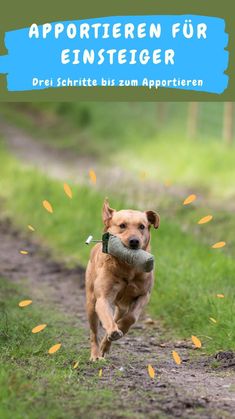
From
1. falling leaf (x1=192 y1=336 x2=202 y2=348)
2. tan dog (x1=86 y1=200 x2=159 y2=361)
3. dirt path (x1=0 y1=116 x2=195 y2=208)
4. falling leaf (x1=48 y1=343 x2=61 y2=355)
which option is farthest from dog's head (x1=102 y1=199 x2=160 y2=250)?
dirt path (x1=0 y1=116 x2=195 y2=208)

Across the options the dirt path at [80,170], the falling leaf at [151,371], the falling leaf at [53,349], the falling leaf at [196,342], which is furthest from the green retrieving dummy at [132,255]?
the dirt path at [80,170]

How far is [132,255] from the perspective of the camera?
6395 mm

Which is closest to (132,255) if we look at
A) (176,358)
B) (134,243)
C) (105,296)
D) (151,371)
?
(134,243)

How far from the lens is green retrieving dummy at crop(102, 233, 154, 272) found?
640cm

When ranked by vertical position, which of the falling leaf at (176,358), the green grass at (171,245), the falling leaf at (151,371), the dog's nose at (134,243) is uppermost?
the dog's nose at (134,243)

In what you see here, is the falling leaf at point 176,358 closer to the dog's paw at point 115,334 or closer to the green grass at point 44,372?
the green grass at point 44,372

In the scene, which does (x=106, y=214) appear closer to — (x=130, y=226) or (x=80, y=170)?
(x=130, y=226)

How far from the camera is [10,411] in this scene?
4785 millimetres

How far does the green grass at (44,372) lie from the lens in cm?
490

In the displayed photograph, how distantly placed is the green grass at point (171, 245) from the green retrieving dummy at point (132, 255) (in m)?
1.45

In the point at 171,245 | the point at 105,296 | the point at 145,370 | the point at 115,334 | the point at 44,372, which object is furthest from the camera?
the point at 171,245

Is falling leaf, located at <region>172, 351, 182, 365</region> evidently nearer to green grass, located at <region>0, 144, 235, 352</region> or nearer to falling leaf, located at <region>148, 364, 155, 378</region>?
green grass, located at <region>0, 144, 235, 352</region>

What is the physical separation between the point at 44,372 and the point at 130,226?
1338mm

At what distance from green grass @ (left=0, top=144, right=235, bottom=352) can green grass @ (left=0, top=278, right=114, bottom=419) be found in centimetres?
110
